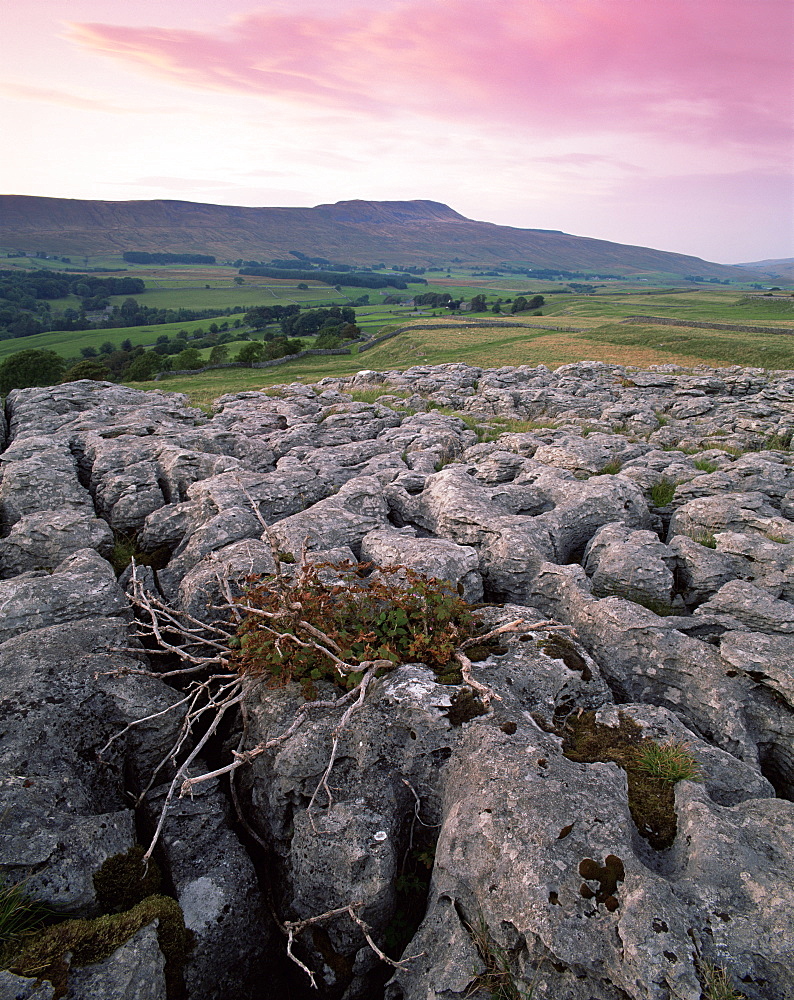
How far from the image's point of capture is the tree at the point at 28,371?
2948 inches

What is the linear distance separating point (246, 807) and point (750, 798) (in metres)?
6.69

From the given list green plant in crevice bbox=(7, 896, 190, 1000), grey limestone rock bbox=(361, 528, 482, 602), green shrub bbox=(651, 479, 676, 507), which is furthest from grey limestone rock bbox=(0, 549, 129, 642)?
green shrub bbox=(651, 479, 676, 507)

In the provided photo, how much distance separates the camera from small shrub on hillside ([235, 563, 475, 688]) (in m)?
7.74

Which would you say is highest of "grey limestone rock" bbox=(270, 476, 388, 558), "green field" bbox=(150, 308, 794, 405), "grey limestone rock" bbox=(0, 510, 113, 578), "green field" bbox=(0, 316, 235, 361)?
"grey limestone rock" bbox=(270, 476, 388, 558)

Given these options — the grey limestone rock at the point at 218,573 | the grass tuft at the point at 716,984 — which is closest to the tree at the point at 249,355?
the grey limestone rock at the point at 218,573

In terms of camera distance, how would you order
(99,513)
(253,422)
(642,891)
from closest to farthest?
1. (642,891)
2. (99,513)
3. (253,422)

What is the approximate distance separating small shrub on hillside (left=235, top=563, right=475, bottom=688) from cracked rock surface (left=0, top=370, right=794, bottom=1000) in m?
0.43

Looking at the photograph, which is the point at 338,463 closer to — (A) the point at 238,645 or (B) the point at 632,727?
(A) the point at 238,645

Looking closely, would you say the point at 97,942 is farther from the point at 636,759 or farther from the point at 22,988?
the point at 636,759

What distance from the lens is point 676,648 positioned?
28.7ft

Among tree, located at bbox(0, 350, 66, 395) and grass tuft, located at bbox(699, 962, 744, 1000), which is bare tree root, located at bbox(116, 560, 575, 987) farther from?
tree, located at bbox(0, 350, 66, 395)

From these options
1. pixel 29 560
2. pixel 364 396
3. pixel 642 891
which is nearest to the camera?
pixel 642 891

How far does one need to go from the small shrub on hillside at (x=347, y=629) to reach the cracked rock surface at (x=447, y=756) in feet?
1.42

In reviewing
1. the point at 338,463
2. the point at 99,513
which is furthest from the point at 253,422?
the point at 99,513
